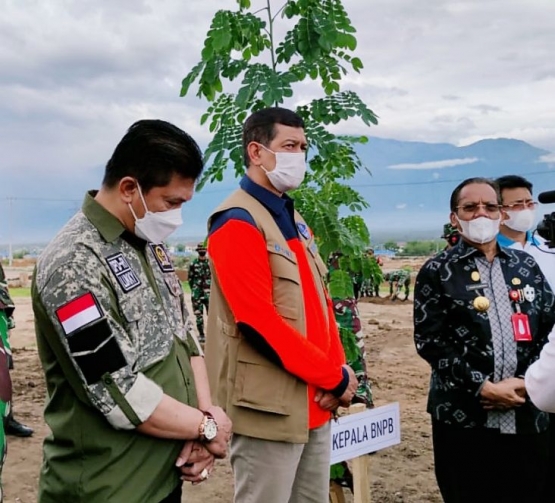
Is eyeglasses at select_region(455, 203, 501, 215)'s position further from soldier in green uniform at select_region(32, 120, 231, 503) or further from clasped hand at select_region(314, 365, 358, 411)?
soldier in green uniform at select_region(32, 120, 231, 503)

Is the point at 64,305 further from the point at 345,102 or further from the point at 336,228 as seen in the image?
the point at 345,102

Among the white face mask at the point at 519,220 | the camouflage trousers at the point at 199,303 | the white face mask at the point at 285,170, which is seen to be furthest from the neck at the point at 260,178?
the camouflage trousers at the point at 199,303

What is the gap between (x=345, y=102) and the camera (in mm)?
3217

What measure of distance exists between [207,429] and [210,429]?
0.5 inches

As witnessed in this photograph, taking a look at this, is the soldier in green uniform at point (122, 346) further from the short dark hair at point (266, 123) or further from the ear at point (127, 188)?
the short dark hair at point (266, 123)

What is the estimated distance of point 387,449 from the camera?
4766 mm

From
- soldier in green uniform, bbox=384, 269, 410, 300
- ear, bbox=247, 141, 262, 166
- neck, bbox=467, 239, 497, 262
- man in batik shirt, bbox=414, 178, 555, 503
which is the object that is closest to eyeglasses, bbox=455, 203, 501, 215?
man in batik shirt, bbox=414, 178, 555, 503

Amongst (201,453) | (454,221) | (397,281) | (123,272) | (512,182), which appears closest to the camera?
(123,272)

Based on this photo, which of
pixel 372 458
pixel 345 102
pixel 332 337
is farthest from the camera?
pixel 372 458

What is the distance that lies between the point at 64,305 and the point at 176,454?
0.53 meters

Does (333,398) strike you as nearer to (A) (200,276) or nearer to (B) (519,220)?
(B) (519,220)

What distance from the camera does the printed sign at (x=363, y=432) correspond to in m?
2.68

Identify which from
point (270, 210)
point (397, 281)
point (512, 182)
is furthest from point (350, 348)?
point (397, 281)

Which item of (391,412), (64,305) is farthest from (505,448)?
(64,305)
